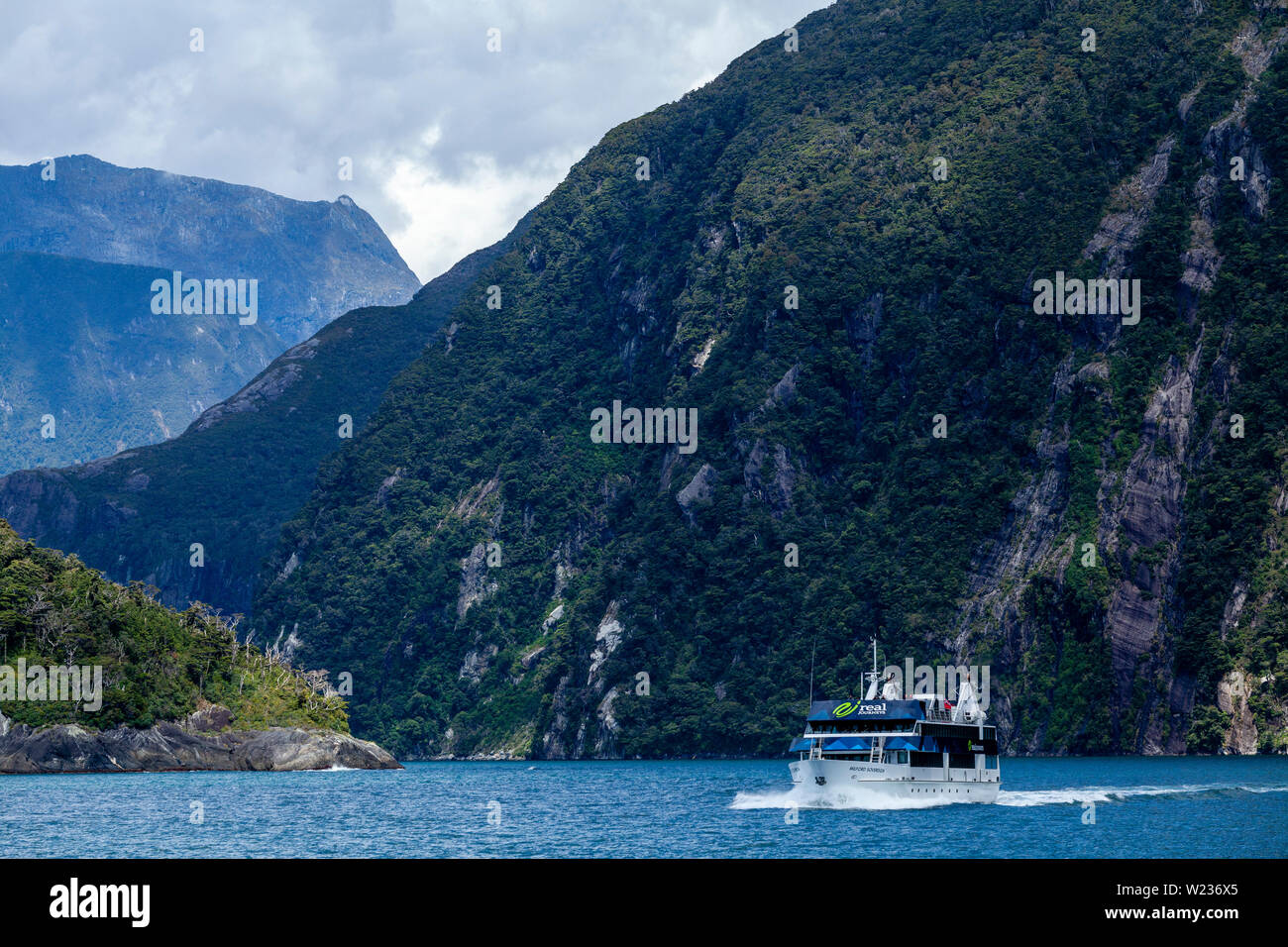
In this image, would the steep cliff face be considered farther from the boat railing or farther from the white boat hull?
the white boat hull

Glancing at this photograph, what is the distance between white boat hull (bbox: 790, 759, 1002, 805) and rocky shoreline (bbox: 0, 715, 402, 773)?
252 ft

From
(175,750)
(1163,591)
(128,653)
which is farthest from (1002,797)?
(1163,591)

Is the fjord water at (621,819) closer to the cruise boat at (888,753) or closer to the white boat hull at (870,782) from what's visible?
the white boat hull at (870,782)

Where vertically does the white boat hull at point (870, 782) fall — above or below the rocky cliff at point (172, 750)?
above

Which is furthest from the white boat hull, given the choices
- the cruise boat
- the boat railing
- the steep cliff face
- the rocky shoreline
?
the steep cliff face

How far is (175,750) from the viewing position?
147125 mm

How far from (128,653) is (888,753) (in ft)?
291

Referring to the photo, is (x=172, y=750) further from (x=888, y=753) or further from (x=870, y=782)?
(x=888, y=753)

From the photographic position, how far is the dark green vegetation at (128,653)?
141 metres

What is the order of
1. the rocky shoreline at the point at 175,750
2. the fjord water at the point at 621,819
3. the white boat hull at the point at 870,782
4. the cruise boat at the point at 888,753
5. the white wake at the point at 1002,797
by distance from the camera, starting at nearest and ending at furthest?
the fjord water at the point at 621,819, the white boat hull at the point at 870,782, the cruise boat at the point at 888,753, the white wake at the point at 1002,797, the rocky shoreline at the point at 175,750

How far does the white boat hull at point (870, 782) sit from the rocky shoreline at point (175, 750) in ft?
252

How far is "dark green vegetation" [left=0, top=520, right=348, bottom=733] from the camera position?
14125cm

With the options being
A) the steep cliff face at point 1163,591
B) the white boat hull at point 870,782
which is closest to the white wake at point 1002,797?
the white boat hull at point 870,782
